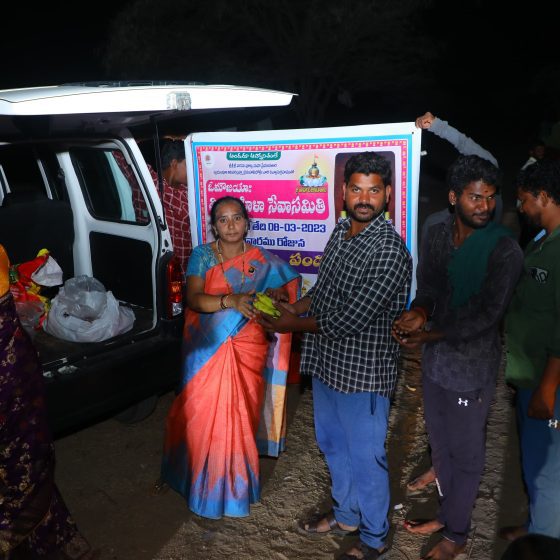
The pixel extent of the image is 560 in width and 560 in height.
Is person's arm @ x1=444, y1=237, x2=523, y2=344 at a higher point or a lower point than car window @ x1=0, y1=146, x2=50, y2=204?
lower

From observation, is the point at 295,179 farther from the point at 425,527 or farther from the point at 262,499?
the point at 425,527

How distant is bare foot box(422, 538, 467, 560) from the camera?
3.03 metres

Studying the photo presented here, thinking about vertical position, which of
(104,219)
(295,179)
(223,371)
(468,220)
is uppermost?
(295,179)

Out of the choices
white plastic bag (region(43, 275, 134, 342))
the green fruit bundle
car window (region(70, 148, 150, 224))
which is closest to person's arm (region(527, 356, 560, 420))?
the green fruit bundle

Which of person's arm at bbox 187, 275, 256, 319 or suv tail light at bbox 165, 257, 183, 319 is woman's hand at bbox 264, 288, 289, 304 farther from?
suv tail light at bbox 165, 257, 183, 319

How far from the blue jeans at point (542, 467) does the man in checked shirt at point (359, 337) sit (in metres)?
0.59

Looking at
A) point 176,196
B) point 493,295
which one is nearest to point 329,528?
point 493,295

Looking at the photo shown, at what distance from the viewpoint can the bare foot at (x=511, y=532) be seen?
10.4ft

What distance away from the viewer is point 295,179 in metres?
3.83

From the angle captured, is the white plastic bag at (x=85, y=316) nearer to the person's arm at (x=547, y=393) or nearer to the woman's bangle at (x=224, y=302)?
the woman's bangle at (x=224, y=302)

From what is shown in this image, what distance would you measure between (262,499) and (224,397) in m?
0.70

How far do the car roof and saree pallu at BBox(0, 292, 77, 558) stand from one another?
0.91 meters

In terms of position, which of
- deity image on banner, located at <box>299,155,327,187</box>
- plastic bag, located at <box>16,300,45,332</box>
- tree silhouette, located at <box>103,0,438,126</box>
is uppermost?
tree silhouette, located at <box>103,0,438,126</box>

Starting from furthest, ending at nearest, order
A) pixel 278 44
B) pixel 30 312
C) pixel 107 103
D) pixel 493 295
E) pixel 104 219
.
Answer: pixel 278 44 → pixel 104 219 → pixel 30 312 → pixel 107 103 → pixel 493 295
